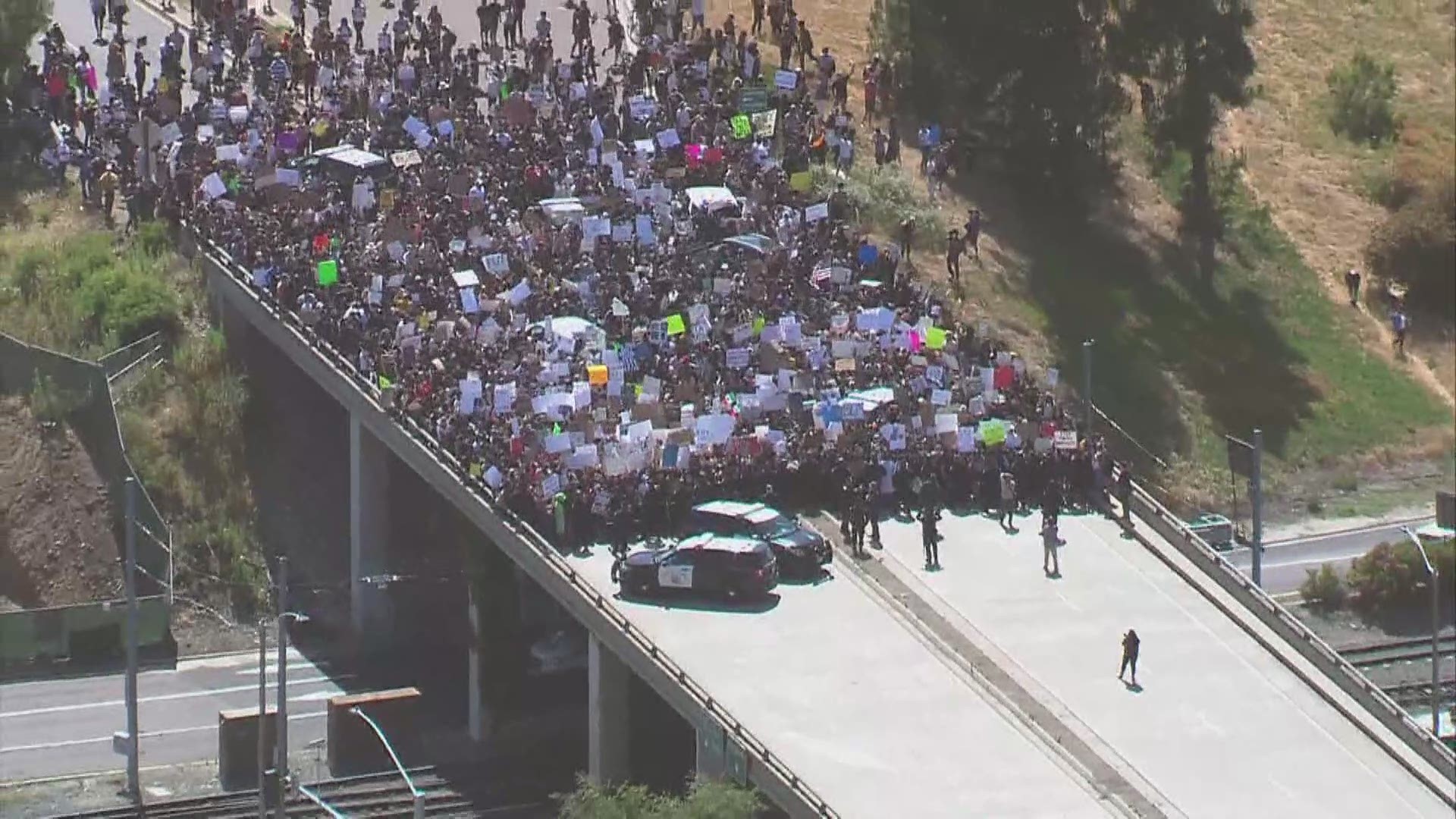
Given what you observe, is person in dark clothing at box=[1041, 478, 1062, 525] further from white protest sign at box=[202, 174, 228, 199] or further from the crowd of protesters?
white protest sign at box=[202, 174, 228, 199]

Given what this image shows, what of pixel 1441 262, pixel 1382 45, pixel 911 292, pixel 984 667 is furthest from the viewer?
pixel 1382 45

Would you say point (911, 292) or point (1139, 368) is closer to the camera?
point (911, 292)

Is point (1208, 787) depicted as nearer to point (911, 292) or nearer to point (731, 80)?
point (911, 292)

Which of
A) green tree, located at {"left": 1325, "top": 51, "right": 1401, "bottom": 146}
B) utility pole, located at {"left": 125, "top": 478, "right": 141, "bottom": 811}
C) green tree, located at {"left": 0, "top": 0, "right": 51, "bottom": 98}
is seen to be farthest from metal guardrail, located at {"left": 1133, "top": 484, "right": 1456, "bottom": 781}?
green tree, located at {"left": 1325, "top": 51, "right": 1401, "bottom": 146}

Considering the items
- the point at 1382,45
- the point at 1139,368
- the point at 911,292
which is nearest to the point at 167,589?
the point at 911,292

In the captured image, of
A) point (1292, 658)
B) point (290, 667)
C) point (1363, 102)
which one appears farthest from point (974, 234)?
point (1292, 658)

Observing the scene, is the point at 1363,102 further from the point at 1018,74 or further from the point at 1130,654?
the point at 1130,654

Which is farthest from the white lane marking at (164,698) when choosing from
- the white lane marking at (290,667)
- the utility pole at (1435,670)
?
the utility pole at (1435,670)

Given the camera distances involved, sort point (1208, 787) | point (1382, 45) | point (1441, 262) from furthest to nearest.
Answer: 1. point (1382, 45)
2. point (1441, 262)
3. point (1208, 787)
